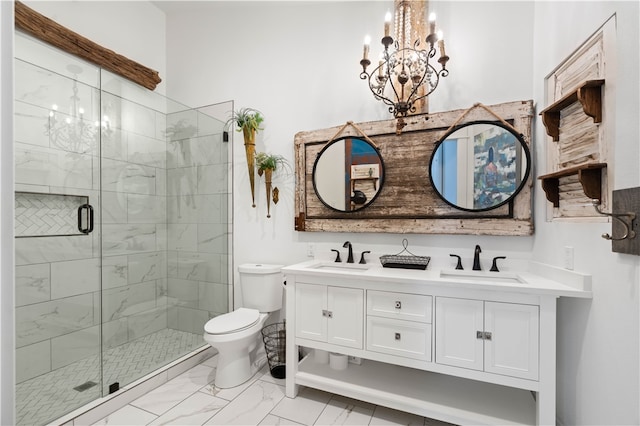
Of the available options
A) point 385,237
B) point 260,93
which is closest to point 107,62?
point 260,93

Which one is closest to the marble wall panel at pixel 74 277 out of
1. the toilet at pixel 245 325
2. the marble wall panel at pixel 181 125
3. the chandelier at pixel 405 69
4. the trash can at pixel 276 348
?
the toilet at pixel 245 325

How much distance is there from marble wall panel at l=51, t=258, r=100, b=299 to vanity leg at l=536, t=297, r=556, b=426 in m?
2.93

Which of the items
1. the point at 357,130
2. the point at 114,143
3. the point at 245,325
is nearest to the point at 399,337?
the point at 245,325

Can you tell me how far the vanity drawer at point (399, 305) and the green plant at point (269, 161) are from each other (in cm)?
134

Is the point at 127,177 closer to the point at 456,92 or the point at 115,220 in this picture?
the point at 115,220

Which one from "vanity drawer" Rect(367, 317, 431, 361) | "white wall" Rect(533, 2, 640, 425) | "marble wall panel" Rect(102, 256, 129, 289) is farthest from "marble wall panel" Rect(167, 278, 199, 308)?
"white wall" Rect(533, 2, 640, 425)

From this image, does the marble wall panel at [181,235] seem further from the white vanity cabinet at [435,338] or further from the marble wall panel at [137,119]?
the white vanity cabinet at [435,338]

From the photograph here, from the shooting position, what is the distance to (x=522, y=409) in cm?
167

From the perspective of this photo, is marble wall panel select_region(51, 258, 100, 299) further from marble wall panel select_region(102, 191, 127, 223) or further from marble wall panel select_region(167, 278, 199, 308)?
marble wall panel select_region(167, 278, 199, 308)

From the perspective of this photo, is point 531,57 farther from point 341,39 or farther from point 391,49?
point 341,39

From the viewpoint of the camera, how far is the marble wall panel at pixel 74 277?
2.10m

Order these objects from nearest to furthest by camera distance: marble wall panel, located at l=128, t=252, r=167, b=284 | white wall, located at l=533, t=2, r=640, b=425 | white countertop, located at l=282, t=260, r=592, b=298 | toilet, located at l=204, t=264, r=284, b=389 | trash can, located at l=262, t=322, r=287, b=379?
white wall, located at l=533, t=2, r=640, b=425 → white countertop, located at l=282, t=260, r=592, b=298 → toilet, located at l=204, t=264, r=284, b=389 → trash can, located at l=262, t=322, r=287, b=379 → marble wall panel, located at l=128, t=252, r=167, b=284

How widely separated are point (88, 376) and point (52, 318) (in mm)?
481

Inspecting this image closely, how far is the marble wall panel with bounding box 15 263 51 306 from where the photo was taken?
1.88 metres
